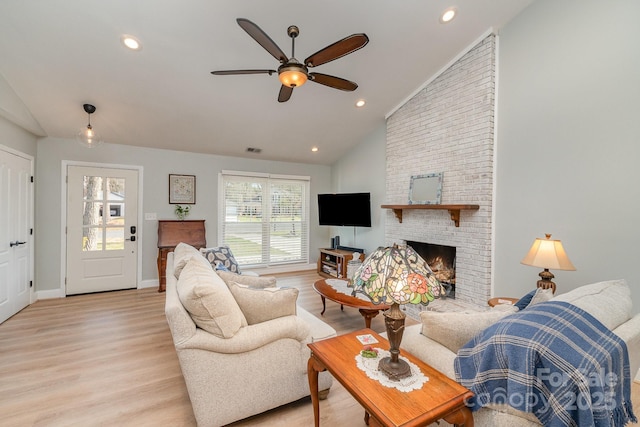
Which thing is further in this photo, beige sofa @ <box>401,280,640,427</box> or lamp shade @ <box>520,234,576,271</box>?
lamp shade @ <box>520,234,576,271</box>

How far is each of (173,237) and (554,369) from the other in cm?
503

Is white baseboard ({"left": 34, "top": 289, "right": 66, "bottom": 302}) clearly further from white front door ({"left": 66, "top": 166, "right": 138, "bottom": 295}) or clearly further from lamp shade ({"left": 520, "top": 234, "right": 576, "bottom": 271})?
lamp shade ({"left": 520, "top": 234, "right": 576, "bottom": 271})

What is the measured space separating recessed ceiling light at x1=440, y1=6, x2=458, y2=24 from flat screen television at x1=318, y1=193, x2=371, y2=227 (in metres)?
2.67

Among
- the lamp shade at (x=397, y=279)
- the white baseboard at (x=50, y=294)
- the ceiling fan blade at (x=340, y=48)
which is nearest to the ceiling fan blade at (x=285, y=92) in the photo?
the ceiling fan blade at (x=340, y=48)

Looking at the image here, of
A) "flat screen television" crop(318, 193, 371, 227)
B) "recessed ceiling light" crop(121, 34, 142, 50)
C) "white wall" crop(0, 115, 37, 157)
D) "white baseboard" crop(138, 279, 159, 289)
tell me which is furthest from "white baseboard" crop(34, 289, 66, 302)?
"flat screen television" crop(318, 193, 371, 227)

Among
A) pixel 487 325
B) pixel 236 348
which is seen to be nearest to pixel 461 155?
pixel 487 325

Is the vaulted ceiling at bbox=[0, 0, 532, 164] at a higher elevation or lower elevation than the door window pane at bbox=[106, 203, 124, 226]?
higher

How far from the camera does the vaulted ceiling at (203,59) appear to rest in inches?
97.3

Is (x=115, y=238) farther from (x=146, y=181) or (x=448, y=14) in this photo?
(x=448, y=14)

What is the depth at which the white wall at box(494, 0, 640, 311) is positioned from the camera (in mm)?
2297

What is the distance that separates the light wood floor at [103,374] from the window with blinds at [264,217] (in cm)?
208

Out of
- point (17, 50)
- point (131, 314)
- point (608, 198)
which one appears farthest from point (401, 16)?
point (131, 314)

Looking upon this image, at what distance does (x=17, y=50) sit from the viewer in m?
2.71

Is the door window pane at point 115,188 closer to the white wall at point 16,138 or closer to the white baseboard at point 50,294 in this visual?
the white wall at point 16,138
